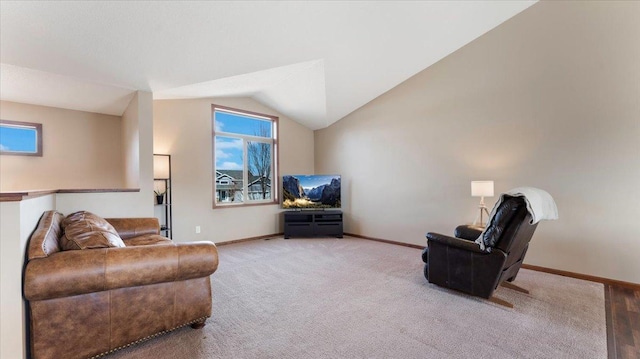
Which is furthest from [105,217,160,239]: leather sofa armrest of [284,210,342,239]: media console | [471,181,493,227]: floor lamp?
[471,181,493,227]: floor lamp

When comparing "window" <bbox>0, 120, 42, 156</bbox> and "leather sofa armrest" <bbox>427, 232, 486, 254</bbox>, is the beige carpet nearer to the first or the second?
"leather sofa armrest" <bbox>427, 232, 486, 254</bbox>

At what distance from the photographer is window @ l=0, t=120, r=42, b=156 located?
3758 mm

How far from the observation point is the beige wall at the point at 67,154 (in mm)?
3811

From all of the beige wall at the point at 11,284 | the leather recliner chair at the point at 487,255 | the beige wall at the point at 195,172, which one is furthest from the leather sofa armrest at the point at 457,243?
the beige wall at the point at 195,172

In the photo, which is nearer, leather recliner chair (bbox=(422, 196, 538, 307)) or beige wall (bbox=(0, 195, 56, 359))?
beige wall (bbox=(0, 195, 56, 359))

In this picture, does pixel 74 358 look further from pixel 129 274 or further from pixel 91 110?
pixel 91 110

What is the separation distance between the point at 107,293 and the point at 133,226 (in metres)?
1.73

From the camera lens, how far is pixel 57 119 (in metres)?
4.13

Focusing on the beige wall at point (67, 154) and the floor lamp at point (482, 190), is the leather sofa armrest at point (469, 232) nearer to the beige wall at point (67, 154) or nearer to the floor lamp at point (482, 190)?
the floor lamp at point (482, 190)

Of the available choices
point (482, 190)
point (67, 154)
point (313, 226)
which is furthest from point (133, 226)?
point (482, 190)

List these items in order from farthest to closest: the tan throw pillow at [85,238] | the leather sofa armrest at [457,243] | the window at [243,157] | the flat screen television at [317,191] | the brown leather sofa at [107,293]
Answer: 1. the flat screen television at [317,191]
2. the window at [243,157]
3. the leather sofa armrest at [457,243]
4. the tan throw pillow at [85,238]
5. the brown leather sofa at [107,293]

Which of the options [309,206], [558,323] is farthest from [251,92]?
[558,323]

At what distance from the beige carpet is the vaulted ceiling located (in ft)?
8.52

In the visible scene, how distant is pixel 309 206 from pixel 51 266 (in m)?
4.38
